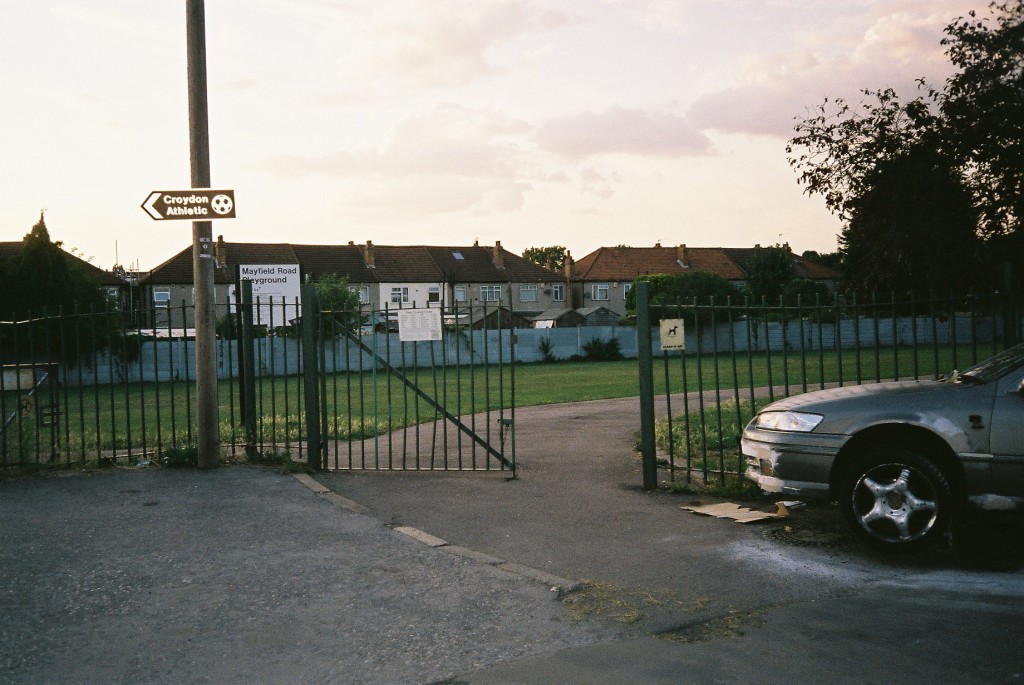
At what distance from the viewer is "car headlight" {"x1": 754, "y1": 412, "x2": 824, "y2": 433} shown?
6.64m

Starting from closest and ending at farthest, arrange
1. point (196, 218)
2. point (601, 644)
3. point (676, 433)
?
point (601, 644)
point (196, 218)
point (676, 433)

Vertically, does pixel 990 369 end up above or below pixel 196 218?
below

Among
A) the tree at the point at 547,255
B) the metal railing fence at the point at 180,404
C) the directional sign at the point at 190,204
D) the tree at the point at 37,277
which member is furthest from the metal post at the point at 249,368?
the tree at the point at 547,255

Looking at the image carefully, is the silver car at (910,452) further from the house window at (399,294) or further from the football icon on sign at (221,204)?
the house window at (399,294)

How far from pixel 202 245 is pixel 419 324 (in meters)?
2.59

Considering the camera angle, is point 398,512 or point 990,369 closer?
point 990,369

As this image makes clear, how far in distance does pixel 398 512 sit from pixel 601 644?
3.73 metres

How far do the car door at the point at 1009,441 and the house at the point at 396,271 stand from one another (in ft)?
205

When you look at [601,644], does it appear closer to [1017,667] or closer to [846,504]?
[1017,667]

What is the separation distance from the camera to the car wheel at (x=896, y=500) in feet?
19.9

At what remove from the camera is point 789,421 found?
679 cm

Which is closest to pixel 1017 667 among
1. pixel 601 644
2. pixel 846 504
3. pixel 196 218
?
pixel 601 644

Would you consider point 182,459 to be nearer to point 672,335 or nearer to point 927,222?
point 672,335

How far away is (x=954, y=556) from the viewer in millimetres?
6191
